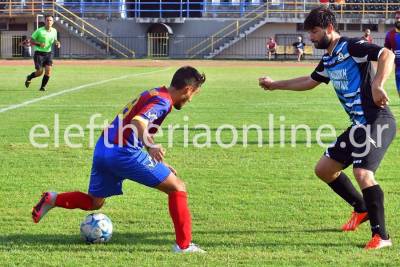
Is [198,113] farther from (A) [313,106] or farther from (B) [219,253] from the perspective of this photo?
(B) [219,253]

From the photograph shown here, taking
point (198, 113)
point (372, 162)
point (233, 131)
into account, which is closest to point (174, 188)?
point (372, 162)

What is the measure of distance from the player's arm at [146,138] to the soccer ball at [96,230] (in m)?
0.90

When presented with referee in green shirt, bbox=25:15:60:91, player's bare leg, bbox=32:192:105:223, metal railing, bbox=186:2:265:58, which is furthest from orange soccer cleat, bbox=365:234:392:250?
metal railing, bbox=186:2:265:58

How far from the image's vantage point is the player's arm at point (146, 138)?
5.56m

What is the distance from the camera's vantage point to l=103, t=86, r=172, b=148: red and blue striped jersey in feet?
18.6

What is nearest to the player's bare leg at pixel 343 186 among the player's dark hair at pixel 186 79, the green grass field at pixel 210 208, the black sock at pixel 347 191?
the black sock at pixel 347 191

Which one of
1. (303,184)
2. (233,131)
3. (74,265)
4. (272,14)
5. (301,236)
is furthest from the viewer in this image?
(272,14)

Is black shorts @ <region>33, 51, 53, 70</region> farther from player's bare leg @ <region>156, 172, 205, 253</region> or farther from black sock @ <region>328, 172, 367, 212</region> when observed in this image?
player's bare leg @ <region>156, 172, 205, 253</region>

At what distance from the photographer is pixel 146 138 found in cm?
555

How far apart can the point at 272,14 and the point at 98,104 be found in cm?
3366

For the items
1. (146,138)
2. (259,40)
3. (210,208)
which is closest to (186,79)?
(146,138)

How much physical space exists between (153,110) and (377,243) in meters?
2.05

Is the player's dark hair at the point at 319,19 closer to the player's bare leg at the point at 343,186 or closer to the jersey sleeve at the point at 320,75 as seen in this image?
the jersey sleeve at the point at 320,75

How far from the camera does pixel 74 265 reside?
18.1 feet
